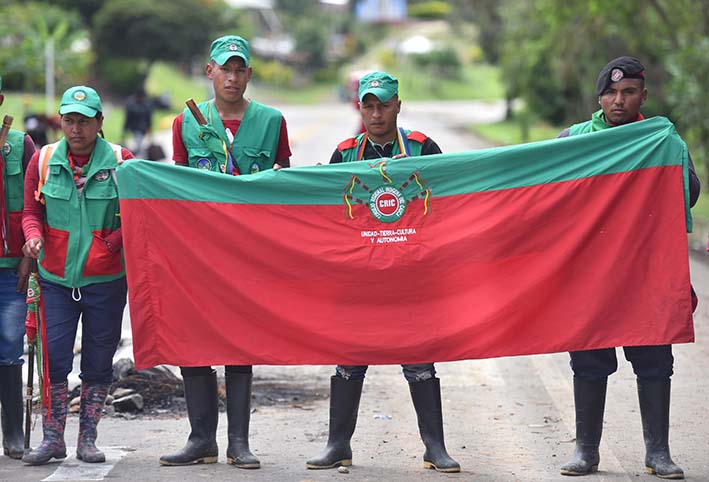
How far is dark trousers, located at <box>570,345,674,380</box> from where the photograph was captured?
6.60 m

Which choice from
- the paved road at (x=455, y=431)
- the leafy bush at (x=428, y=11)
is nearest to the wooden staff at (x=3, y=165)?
the paved road at (x=455, y=431)

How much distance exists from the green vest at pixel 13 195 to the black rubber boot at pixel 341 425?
6.18 feet

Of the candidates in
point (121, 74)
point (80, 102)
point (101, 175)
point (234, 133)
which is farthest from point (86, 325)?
point (121, 74)

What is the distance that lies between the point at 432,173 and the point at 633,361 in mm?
1421

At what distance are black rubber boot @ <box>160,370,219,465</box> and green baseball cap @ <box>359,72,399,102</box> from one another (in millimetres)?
1703

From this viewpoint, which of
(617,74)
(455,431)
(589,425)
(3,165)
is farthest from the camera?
(455,431)

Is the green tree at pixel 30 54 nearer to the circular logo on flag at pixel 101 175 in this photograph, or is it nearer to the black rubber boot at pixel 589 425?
the circular logo on flag at pixel 101 175

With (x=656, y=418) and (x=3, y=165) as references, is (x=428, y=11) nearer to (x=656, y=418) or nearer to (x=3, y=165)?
(x=3, y=165)

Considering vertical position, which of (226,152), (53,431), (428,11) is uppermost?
(428,11)

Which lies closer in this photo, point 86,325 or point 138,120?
point 86,325

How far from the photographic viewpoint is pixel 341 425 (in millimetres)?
6762

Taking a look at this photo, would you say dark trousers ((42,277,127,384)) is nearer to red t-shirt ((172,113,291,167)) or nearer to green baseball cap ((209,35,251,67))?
red t-shirt ((172,113,291,167))

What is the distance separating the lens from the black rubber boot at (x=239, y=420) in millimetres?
6723

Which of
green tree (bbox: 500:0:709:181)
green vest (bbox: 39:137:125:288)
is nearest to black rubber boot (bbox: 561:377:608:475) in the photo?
green vest (bbox: 39:137:125:288)
